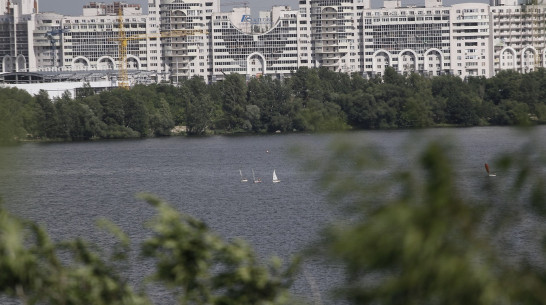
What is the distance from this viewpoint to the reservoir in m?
4.80

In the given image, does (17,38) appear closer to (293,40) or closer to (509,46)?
(293,40)

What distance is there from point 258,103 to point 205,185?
33.8 meters

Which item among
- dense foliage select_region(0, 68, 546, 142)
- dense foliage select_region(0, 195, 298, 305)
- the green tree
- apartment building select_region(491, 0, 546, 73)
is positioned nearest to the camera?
the green tree

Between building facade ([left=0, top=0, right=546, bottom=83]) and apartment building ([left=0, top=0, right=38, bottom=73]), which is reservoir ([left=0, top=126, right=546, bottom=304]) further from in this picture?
apartment building ([left=0, top=0, right=38, bottom=73])

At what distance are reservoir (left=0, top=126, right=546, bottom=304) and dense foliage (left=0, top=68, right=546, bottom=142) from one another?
232 cm

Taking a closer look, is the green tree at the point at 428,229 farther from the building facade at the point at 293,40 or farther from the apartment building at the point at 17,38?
the apartment building at the point at 17,38

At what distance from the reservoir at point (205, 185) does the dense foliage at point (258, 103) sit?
232 cm

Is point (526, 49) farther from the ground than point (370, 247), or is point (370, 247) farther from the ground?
point (526, 49)

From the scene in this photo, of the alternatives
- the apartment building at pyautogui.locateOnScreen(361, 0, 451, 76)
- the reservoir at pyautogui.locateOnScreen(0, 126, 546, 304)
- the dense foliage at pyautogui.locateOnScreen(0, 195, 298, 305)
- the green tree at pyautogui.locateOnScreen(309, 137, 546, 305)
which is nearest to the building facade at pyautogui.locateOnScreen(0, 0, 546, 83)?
the apartment building at pyautogui.locateOnScreen(361, 0, 451, 76)

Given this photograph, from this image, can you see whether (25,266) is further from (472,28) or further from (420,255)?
(472,28)

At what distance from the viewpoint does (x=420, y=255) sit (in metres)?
3.22

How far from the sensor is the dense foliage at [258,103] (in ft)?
204

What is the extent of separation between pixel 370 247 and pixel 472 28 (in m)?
110

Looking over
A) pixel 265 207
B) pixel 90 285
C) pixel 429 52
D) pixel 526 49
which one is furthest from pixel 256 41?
pixel 90 285
